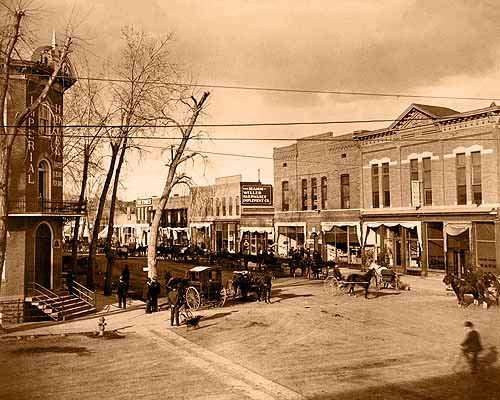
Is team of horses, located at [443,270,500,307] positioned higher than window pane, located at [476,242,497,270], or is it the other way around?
window pane, located at [476,242,497,270]

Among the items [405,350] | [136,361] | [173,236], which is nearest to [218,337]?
[136,361]

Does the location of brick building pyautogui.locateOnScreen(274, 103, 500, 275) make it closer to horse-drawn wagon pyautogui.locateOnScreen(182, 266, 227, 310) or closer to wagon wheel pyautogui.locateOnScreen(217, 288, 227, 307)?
horse-drawn wagon pyautogui.locateOnScreen(182, 266, 227, 310)

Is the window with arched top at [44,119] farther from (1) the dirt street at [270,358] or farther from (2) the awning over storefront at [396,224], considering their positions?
(2) the awning over storefront at [396,224]

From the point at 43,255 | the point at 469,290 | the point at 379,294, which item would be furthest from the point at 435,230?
the point at 43,255

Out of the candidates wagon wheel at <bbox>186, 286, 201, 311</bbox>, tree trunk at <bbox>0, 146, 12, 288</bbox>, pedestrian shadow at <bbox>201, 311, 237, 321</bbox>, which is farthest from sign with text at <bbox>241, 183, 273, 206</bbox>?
tree trunk at <bbox>0, 146, 12, 288</bbox>

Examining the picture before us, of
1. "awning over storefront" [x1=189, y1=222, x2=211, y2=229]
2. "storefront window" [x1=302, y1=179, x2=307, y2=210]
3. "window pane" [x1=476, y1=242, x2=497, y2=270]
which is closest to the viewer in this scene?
"window pane" [x1=476, y1=242, x2=497, y2=270]

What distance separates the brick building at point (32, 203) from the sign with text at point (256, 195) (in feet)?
82.5

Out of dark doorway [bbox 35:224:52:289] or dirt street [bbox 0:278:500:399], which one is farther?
dark doorway [bbox 35:224:52:289]

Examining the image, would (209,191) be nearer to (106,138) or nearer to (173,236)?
(173,236)

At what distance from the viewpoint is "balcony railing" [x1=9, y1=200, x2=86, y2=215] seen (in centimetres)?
2222

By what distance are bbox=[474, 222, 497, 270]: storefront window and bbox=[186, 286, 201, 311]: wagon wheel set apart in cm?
1648

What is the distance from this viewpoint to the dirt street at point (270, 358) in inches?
449

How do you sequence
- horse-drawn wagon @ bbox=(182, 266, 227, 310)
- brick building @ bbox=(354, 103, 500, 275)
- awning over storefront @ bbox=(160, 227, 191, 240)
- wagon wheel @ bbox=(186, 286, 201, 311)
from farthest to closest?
1. awning over storefront @ bbox=(160, 227, 191, 240)
2. brick building @ bbox=(354, 103, 500, 275)
3. horse-drawn wagon @ bbox=(182, 266, 227, 310)
4. wagon wheel @ bbox=(186, 286, 201, 311)

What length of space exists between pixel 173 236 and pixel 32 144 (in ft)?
162
